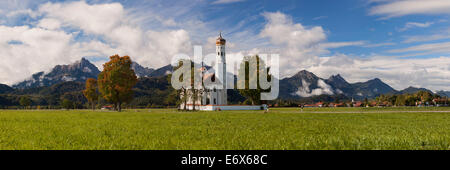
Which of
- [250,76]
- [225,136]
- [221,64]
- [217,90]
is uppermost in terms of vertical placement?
[221,64]

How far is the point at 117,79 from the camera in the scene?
59.4 meters

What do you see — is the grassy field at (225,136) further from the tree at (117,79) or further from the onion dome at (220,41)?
the onion dome at (220,41)

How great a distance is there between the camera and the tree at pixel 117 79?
59.6 metres

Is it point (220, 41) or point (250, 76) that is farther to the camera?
point (220, 41)

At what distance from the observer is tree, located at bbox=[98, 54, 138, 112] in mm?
59603

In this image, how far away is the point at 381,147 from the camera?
8.06 meters

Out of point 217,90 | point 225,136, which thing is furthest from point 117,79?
point 225,136

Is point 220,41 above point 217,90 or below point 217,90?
above

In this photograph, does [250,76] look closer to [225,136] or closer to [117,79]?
[117,79]

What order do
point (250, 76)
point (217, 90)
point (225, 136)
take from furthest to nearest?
point (217, 90) → point (250, 76) → point (225, 136)

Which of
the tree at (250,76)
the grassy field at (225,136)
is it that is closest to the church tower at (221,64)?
the tree at (250,76)

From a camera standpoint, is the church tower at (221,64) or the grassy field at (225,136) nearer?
the grassy field at (225,136)
